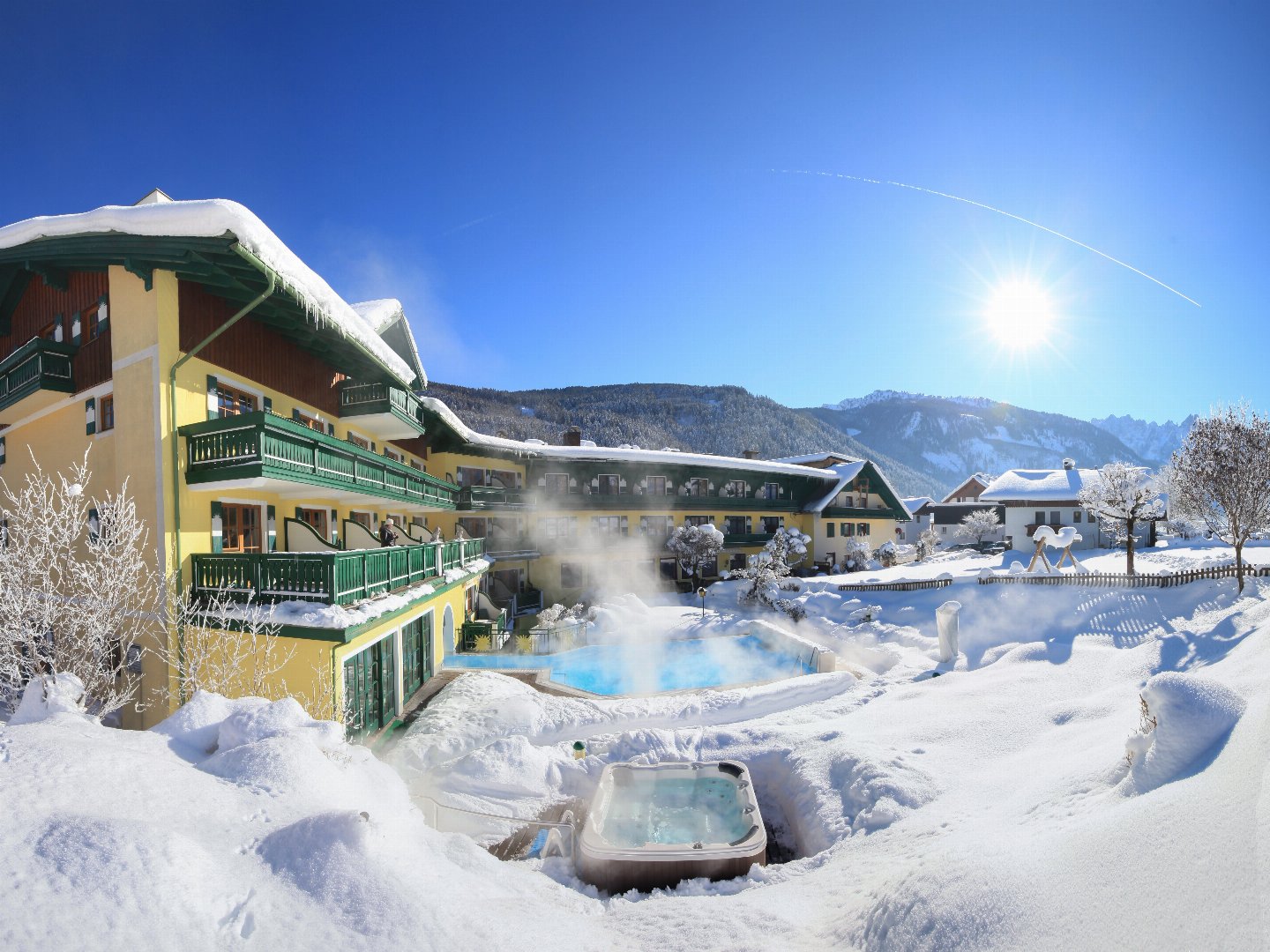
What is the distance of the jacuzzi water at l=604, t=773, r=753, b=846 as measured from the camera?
8.92 m

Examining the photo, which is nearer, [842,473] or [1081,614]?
[1081,614]

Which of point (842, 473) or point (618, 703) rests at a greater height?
point (842, 473)

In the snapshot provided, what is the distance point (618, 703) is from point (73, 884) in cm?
1121

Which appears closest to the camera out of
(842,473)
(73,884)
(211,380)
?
(73,884)

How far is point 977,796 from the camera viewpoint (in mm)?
7699

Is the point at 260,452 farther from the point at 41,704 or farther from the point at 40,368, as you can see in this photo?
the point at 40,368

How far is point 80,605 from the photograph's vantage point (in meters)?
9.02

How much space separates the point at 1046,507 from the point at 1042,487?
204cm

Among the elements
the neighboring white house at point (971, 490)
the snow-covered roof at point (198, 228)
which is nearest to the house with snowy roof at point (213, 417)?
the snow-covered roof at point (198, 228)

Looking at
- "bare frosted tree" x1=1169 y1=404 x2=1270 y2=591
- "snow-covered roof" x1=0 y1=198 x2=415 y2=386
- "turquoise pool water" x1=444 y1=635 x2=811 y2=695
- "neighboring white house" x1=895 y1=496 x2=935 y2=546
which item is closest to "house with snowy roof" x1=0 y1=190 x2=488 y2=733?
"snow-covered roof" x1=0 y1=198 x2=415 y2=386

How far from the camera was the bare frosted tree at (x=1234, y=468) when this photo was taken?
62.4 feet

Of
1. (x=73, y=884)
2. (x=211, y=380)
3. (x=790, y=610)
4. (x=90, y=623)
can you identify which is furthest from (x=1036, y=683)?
(x=211, y=380)

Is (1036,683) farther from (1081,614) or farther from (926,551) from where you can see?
(926,551)

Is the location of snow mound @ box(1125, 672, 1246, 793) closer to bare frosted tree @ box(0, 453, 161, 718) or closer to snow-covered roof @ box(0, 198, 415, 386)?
bare frosted tree @ box(0, 453, 161, 718)
